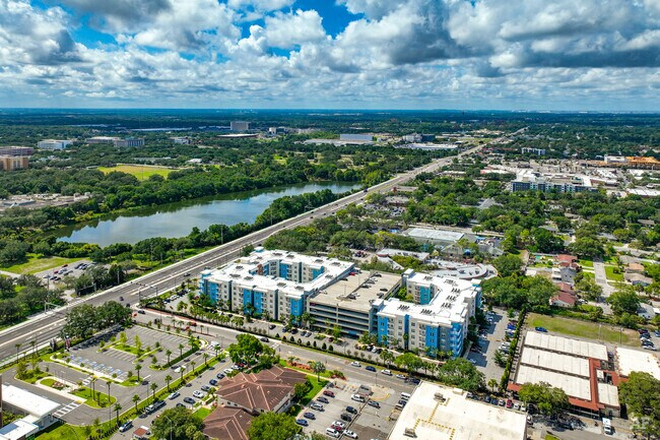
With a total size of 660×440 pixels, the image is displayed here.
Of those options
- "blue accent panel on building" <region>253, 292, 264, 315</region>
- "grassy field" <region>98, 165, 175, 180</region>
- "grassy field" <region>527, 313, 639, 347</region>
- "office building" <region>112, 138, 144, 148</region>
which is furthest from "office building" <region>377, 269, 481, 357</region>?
A: "office building" <region>112, 138, 144, 148</region>

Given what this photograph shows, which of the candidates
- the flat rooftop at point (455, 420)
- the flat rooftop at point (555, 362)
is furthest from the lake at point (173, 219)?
the flat rooftop at point (455, 420)

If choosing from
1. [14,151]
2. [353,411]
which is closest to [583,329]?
[353,411]

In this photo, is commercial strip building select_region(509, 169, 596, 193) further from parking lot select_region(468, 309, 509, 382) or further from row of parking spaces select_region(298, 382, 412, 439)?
row of parking spaces select_region(298, 382, 412, 439)

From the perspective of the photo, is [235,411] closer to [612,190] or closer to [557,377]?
[557,377]

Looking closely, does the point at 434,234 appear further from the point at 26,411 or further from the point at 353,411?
the point at 26,411

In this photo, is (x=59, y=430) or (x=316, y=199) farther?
(x=316, y=199)

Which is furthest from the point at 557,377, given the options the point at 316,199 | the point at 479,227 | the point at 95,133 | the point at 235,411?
the point at 95,133
